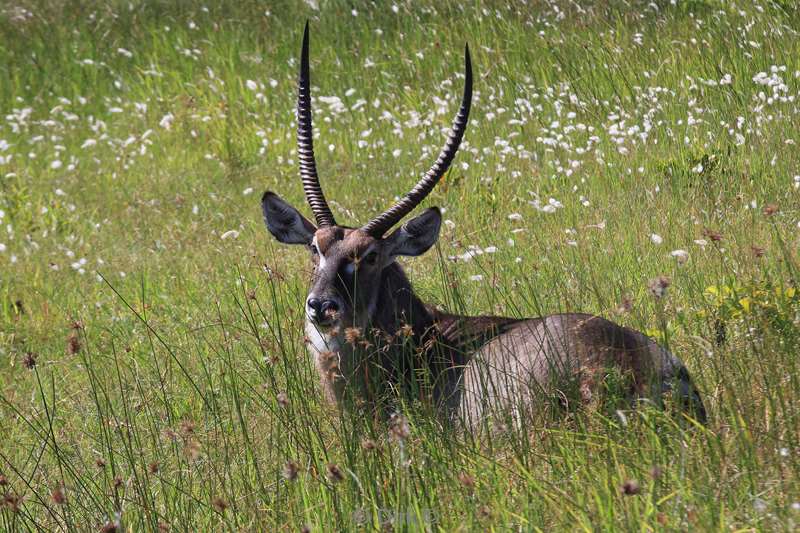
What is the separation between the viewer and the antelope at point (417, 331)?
5164 millimetres

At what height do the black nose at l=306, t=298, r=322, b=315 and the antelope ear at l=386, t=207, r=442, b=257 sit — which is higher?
the antelope ear at l=386, t=207, r=442, b=257

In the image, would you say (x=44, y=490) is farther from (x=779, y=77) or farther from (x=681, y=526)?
(x=779, y=77)

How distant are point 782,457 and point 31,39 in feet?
42.0

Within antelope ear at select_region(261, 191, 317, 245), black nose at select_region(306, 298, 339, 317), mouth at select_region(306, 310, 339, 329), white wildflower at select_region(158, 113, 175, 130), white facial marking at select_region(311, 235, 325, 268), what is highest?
white wildflower at select_region(158, 113, 175, 130)

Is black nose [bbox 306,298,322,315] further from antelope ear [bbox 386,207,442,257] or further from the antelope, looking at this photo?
antelope ear [bbox 386,207,442,257]

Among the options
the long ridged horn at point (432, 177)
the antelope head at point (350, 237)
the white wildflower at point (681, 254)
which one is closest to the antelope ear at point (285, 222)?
the antelope head at point (350, 237)

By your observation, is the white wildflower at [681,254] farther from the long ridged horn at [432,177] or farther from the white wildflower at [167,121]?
the white wildflower at [167,121]

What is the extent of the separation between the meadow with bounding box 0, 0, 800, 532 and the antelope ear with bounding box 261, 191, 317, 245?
1.31ft

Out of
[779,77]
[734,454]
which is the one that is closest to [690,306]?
[734,454]

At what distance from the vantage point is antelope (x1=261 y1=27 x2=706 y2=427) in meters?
5.16

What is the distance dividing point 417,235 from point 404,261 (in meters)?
1.86

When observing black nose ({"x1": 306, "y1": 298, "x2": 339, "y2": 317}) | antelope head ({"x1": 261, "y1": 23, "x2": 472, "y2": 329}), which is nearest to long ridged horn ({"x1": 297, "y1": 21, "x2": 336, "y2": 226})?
antelope head ({"x1": 261, "y1": 23, "x2": 472, "y2": 329})

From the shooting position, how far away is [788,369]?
438 centimetres

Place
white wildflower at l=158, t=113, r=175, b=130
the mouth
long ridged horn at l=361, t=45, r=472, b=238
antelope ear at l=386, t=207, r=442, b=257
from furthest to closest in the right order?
white wildflower at l=158, t=113, r=175, b=130
antelope ear at l=386, t=207, r=442, b=257
long ridged horn at l=361, t=45, r=472, b=238
the mouth
